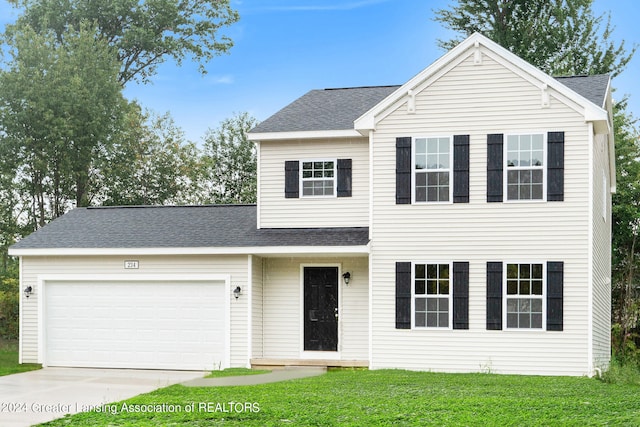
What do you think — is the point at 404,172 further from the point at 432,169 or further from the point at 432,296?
the point at 432,296

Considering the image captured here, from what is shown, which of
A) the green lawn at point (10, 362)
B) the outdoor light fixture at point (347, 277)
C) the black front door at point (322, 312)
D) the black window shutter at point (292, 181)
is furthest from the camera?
the black window shutter at point (292, 181)

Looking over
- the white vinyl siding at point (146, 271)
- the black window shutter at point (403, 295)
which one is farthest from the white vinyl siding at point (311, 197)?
the black window shutter at point (403, 295)

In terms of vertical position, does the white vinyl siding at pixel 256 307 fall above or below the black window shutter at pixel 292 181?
below

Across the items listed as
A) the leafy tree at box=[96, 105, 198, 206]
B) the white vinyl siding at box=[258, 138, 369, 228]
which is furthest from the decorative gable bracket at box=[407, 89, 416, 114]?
the leafy tree at box=[96, 105, 198, 206]

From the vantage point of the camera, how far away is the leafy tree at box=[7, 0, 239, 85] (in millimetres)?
33438

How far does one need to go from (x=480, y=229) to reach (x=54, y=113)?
1829cm

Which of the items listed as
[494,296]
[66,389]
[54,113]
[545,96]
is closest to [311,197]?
[494,296]

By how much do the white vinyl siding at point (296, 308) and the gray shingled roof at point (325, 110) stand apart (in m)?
3.02

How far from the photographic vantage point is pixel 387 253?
1709cm

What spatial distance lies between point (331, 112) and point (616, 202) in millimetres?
10869

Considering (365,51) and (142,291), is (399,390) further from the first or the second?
(365,51)

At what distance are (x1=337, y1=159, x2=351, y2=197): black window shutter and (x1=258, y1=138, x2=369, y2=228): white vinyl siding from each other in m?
0.09

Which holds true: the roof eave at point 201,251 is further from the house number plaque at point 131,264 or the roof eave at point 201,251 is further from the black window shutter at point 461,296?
the black window shutter at point 461,296

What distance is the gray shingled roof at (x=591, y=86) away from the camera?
17312 mm
